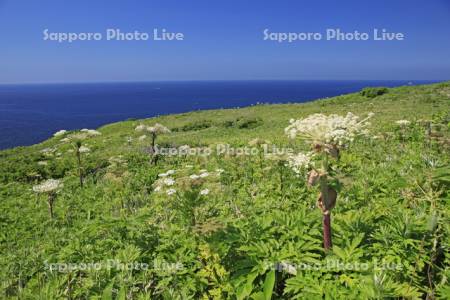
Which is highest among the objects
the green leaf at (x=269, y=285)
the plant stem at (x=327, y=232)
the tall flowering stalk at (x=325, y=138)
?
the tall flowering stalk at (x=325, y=138)

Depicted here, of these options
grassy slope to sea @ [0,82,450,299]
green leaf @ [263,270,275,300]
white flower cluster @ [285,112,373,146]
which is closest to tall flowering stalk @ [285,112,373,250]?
white flower cluster @ [285,112,373,146]

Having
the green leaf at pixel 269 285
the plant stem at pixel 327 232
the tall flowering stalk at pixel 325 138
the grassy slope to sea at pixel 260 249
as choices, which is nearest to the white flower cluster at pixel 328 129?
the tall flowering stalk at pixel 325 138

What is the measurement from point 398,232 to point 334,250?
812mm

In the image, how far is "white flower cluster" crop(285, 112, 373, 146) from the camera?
3.60 meters

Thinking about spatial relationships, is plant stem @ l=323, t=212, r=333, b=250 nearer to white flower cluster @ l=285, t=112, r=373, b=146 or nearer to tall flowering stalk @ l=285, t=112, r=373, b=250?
tall flowering stalk @ l=285, t=112, r=373, b=250

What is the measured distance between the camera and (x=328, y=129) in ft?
12.1

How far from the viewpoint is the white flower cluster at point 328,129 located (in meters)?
3.60

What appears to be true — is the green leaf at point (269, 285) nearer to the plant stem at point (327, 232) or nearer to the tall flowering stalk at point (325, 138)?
the plant stem at point (327, 232)

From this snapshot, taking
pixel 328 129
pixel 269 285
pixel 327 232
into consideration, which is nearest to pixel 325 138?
pixel 328 129

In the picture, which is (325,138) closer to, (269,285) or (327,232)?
(327,232)

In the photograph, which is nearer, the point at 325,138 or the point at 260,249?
the point at 325,138

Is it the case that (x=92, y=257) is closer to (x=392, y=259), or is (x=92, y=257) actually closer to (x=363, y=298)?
(x=363, y=298)

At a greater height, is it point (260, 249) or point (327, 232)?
point (327, 232)

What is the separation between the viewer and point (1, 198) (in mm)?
12281
